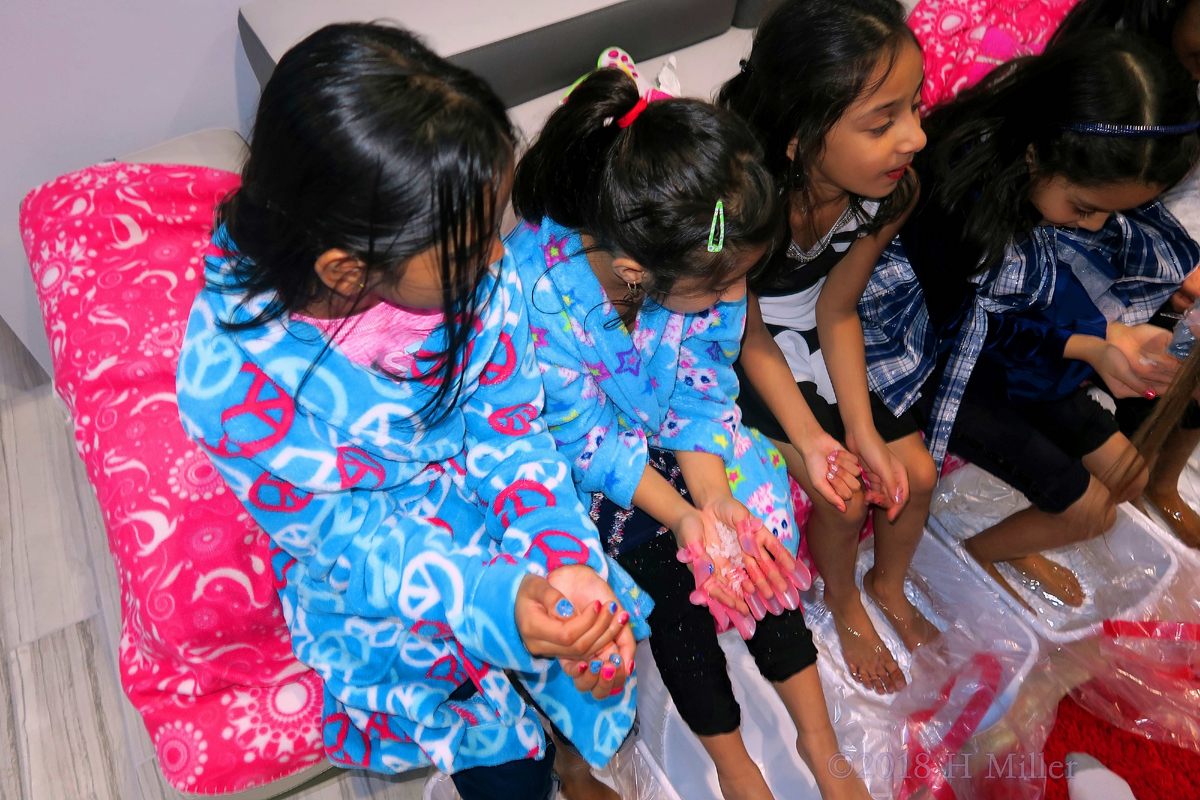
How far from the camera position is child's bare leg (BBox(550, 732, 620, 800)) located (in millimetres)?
1142

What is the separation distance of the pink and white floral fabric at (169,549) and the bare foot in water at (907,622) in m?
0.88

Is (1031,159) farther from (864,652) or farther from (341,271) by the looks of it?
(341,271)

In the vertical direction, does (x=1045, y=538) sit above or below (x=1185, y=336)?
below

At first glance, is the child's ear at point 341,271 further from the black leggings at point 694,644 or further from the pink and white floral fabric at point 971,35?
the pink and white floral fabric at point 971,35

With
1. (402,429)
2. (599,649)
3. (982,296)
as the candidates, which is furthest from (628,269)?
(982,296)

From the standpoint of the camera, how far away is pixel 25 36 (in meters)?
1.27

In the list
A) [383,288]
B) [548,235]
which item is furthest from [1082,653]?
[383,288]

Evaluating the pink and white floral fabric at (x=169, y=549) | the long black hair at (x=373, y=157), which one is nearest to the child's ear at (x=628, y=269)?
the long black hair at (x=373, y=157)

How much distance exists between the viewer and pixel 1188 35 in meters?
1.27

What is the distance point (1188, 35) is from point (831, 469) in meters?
0.92

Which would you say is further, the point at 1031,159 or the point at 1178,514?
the point at 1178,514

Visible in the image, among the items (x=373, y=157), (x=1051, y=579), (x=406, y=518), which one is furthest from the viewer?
(x=1051, y=579)

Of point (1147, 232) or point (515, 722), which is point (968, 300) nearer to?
point (1147, 232)

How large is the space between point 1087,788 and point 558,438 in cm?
76
